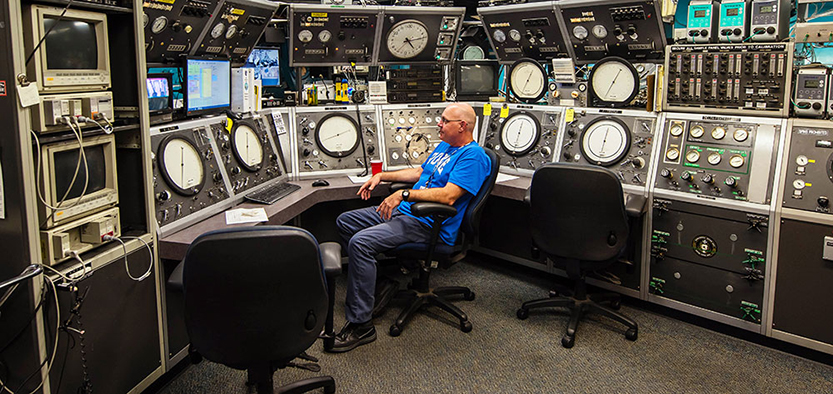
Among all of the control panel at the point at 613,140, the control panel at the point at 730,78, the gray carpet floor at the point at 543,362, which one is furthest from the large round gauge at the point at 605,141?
the gray carpet floor at the point at 543,362

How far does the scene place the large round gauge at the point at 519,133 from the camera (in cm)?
395

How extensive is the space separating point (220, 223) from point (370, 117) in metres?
1.56

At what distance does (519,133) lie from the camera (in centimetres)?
402

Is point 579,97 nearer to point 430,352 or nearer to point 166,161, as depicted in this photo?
point 430,352

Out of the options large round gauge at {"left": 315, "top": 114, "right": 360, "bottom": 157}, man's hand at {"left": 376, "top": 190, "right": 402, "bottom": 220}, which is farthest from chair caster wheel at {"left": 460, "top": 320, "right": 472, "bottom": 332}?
large round gauge at {"left": 315, "top": 114, "right": 360, "bottom": 157}

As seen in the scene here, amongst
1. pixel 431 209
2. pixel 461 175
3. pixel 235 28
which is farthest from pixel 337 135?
pixel 431 209

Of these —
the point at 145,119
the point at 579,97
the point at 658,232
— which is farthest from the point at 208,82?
the point at 658,232

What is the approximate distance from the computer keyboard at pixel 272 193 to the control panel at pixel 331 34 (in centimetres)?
90

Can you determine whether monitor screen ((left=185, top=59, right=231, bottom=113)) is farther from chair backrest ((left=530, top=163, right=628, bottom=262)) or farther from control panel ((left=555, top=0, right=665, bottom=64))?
control panel ((left=555, top=0, right=665, bottom=64))

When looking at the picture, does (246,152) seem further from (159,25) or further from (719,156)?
(719,156)

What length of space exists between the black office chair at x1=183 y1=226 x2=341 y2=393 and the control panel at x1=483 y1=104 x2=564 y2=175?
2.25m

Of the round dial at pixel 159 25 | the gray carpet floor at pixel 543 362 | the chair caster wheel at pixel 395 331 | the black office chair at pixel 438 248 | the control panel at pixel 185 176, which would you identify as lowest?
the gray carpet floor at pixel 543 362

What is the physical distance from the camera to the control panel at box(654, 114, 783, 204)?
3039mm

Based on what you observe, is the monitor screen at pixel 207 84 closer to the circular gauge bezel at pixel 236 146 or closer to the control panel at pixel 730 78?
the circular gauge bezel at pixel 236 146
